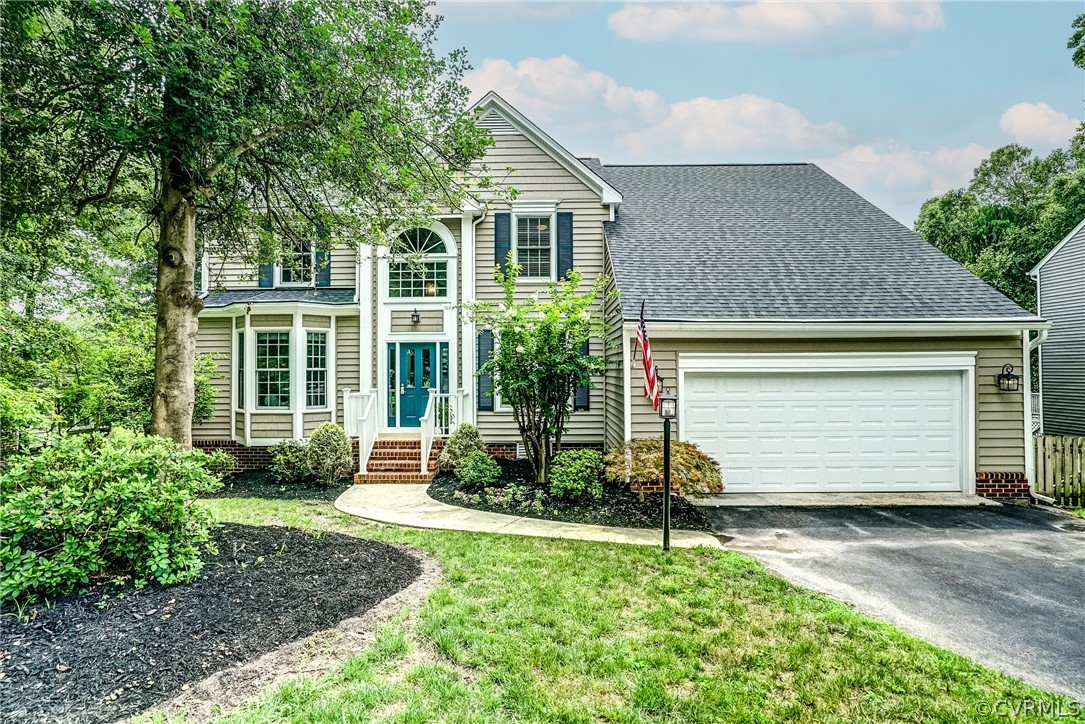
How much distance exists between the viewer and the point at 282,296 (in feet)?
33.4

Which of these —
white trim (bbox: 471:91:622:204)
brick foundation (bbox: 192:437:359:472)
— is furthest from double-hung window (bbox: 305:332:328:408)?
white trim (bbox: 471:91:622:204)

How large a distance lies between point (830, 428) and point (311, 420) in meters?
9.98

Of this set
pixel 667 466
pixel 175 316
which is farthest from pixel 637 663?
pixel 175 316

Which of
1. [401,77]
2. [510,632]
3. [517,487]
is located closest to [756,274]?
[517,487]

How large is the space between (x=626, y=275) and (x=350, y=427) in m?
6.25

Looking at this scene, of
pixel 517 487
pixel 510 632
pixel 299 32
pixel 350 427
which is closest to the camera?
pixel 510 632

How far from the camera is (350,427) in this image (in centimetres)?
934

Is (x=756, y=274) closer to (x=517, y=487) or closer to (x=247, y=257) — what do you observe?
(x=517, y=487)

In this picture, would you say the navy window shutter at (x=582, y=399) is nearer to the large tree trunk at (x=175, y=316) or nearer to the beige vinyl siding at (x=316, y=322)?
A: the beige vinyl siding at (x=316, y=322)

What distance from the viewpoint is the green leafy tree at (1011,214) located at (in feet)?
56.3

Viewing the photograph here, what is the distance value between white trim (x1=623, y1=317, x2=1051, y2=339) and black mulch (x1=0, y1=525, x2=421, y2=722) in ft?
17.4

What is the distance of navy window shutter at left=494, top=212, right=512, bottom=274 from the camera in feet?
32.9

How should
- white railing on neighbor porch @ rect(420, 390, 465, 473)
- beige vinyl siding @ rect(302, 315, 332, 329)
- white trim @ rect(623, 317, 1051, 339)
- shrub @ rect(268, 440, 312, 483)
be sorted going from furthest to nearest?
beige vinyl siding @ rect(302, 315, 332, 329) < white railing on neighbor porch @ rect(420, 390, 465, 473) < shrub @ rect(268, 440, 312, 483) < white trim @ rect(623, 317, 1051, 339)

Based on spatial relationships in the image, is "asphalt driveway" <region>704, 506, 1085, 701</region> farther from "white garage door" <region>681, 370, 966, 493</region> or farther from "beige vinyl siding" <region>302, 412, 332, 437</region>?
"beige vinyl siding" <region>302, 412, 332, 437</region>
